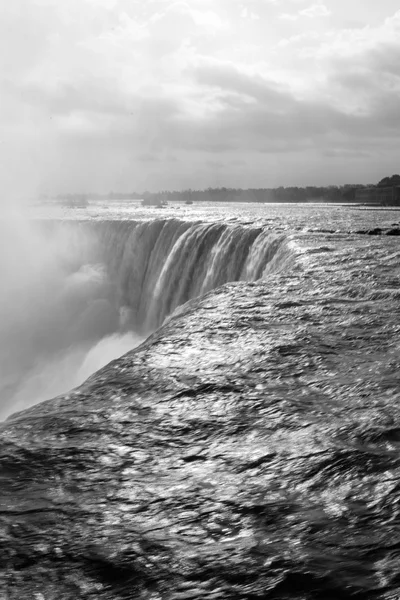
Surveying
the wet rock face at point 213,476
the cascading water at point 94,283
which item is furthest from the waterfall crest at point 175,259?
the wet rock face at point 213,476

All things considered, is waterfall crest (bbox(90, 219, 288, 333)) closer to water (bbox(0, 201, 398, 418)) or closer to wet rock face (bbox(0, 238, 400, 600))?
water (bbox(0, 201, 398, 418))

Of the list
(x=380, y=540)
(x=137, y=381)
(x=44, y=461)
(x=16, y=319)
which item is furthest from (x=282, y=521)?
(x=16, y=319)

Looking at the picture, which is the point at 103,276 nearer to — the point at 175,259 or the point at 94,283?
the point at 94,283

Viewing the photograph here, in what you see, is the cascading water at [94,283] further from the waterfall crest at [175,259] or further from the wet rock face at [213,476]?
the wet rock face at [213,476]

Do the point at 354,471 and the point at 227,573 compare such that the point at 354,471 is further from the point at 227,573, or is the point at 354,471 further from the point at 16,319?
the point at 16,319

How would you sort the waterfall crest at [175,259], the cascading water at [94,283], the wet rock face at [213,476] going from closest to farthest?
1. the wet rock face at [213,476]
2. the waterfall crest at [175,259]
3. the cascading water at [94,283]

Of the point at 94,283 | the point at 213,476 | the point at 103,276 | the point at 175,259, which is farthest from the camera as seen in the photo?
the point at 103,276

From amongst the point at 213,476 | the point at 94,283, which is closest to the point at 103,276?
the point at 94,283
